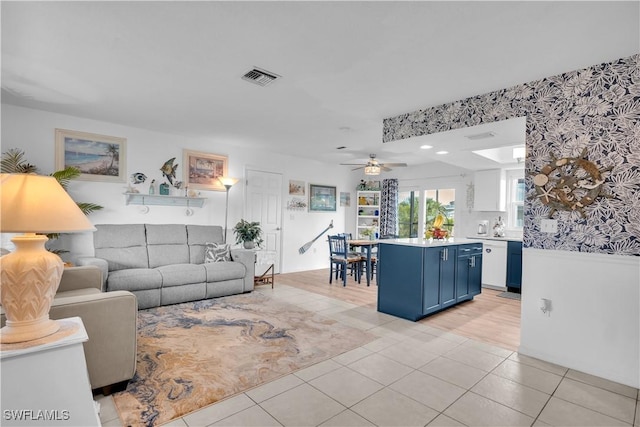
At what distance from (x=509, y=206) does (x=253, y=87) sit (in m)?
5.12

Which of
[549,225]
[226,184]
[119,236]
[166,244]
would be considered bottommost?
[166,244]

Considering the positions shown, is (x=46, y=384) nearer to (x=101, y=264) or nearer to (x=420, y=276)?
(x=101, y=264)

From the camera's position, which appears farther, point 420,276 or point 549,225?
point 420,276

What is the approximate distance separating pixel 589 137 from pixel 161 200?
5.19 metres

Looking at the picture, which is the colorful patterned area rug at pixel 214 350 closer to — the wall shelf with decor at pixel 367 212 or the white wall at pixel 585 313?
the white wall at pixel 585 313

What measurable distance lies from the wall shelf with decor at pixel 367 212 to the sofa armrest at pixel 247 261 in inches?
142

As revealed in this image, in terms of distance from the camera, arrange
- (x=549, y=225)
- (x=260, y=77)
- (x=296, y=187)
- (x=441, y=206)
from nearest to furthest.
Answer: (x=549, y=225), (x=260, y=77), (x=296, y=187), (x=441, y=206)

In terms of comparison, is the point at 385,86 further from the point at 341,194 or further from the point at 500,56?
the point at 341,194

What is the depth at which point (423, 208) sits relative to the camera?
727 centimetres

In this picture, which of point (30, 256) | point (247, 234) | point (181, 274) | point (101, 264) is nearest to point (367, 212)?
point (247, 234)

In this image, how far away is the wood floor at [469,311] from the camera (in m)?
3.39

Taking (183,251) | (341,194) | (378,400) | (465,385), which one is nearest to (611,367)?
(465,385)

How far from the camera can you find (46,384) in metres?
1.41

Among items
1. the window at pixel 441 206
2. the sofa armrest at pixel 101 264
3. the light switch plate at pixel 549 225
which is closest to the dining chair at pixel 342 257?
the window at pixel 441 206
